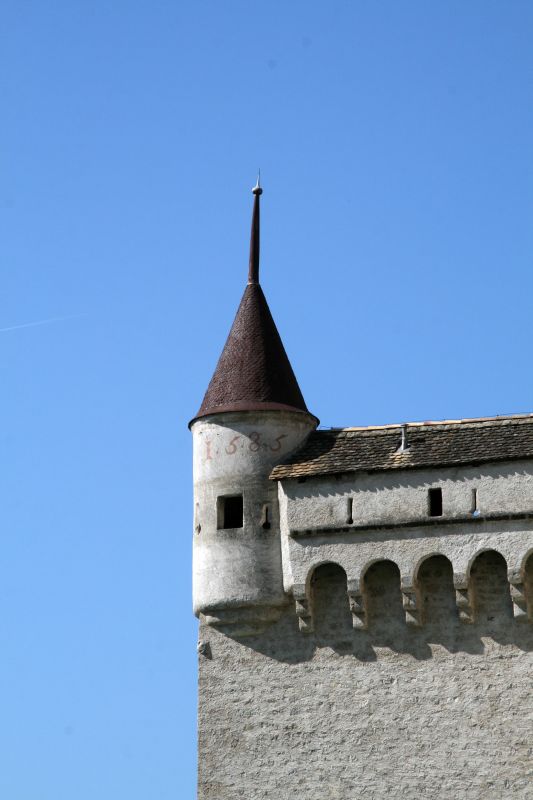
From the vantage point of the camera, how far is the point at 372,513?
35.2 metres

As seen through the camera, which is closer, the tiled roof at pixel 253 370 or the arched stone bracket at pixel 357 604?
the arched stone bracket at pixel 357 604

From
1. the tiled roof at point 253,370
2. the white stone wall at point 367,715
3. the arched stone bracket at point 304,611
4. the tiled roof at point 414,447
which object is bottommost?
the white stone wall at point 367,715

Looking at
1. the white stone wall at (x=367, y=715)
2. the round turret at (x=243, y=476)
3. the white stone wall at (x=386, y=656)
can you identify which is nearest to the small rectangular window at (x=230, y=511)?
the round turret at (x=243, y=476)

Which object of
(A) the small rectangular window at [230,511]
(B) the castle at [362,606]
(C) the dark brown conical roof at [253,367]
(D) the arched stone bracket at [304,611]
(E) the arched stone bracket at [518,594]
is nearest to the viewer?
(E) the arched stone bracket at [518,594]

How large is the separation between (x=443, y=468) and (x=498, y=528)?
56.0 inches

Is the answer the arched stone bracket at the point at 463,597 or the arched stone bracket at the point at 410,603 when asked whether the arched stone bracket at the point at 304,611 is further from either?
the arched stone bracket at the point at 463,597

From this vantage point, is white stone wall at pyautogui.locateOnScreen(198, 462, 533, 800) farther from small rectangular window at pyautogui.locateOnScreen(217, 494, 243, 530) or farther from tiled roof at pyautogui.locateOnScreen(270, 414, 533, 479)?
small rectangular window at pyautogui.locateOnScreen(217, 494, 243, 530)

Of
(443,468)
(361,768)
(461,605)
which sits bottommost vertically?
(361,768)

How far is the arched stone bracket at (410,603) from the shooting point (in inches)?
1364

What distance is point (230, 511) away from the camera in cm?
3638

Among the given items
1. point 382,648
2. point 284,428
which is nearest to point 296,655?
point 382,648

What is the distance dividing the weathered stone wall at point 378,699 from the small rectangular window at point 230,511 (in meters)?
1.71

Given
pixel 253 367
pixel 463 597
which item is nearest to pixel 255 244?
pixel 253 367

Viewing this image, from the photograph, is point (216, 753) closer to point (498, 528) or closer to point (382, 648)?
point (382, 648)
